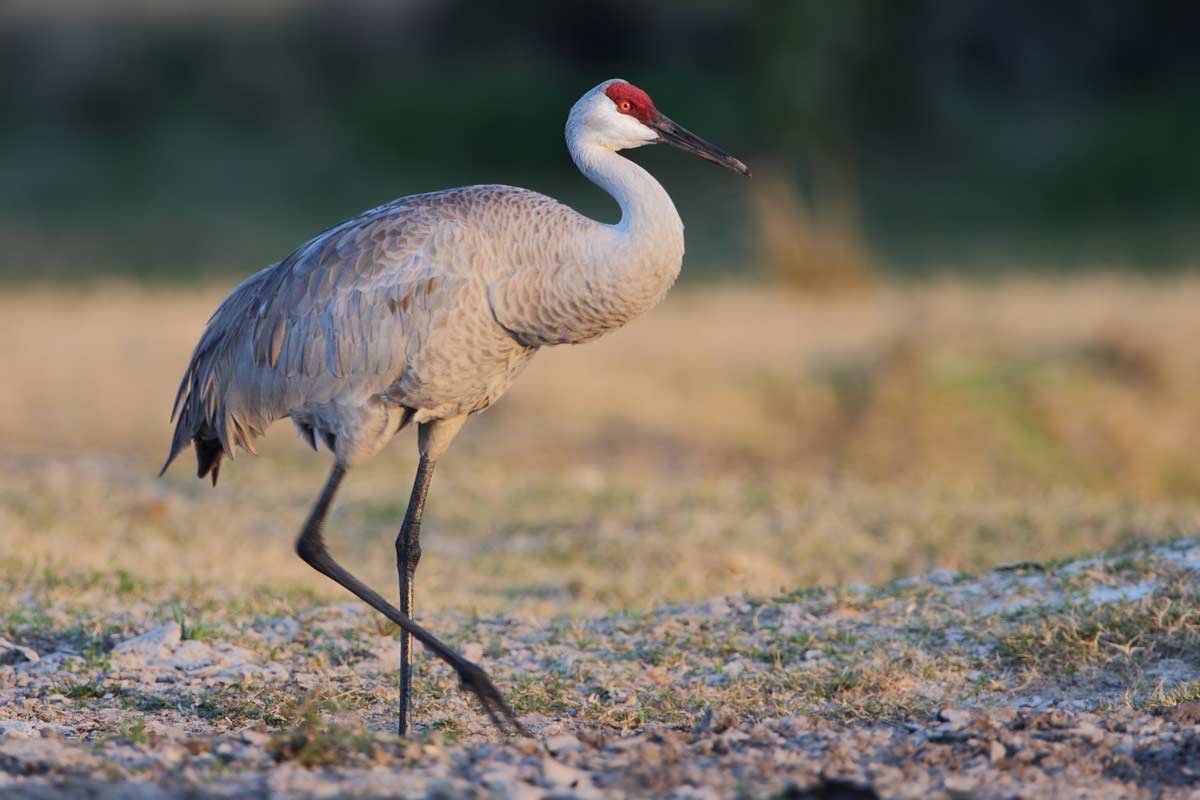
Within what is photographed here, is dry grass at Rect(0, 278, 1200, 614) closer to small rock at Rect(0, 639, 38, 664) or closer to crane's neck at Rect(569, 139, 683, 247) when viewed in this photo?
small rock at Rect(0, 639, 38, 664)

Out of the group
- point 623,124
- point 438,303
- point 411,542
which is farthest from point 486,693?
point 623,124

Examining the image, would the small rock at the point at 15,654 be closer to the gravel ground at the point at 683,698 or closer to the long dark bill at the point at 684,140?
the gravel ground at the point at 683,698

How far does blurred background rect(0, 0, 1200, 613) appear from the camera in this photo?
830 centimetres

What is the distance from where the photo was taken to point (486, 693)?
4.68m

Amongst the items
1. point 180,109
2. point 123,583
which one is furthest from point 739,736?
point 180,109

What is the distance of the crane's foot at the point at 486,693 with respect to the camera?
465 centimetres

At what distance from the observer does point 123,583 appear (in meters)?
6.55

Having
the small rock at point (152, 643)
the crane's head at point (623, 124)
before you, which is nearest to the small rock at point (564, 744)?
the small rock at point (152, 643)

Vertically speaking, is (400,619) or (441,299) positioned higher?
(441,299)

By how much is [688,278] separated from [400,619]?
47.6ft

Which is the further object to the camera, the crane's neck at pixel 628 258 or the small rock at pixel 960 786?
the crane's neck at pixel 628 258

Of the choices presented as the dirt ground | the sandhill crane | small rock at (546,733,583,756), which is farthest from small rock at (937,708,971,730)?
the sandhill crane

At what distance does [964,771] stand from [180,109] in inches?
1102

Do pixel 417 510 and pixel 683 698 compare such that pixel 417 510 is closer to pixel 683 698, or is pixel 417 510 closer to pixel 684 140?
pixel 683 698
